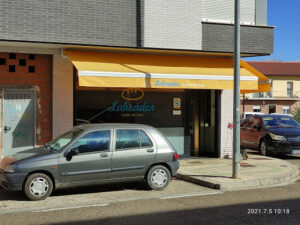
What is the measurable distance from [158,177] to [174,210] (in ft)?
6.19

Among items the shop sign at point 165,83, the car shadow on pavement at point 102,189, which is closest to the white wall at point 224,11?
the shop sign at point 165,83

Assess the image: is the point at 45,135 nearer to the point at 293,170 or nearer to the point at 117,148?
the point at 117,148

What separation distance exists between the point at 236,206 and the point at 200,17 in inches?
282

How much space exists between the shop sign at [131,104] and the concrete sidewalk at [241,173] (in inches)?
87.4

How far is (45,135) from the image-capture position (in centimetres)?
1155

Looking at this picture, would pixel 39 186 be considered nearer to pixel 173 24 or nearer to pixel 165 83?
pixel 165 83

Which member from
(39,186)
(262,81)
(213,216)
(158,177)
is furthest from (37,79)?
(213,216)

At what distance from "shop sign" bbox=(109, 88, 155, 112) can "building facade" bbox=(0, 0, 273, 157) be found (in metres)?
0.03

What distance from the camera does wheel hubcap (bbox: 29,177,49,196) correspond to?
24.5 ft

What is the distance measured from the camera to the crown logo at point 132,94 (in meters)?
12.5

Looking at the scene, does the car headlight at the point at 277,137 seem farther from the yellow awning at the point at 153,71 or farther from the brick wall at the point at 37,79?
the brick wall at the point at 37,79

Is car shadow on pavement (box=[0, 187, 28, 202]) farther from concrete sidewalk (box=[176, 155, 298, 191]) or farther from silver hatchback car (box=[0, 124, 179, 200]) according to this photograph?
concrete sidewalk (box=[176, 155, 298, 191])

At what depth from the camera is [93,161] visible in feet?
25.8

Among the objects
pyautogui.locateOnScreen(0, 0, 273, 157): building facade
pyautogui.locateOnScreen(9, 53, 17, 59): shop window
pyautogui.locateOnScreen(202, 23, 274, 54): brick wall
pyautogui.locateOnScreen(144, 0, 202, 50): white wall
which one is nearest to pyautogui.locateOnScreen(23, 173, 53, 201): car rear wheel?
pyautogui.locateOnScreen(0, 0, 273, 157): building facade
